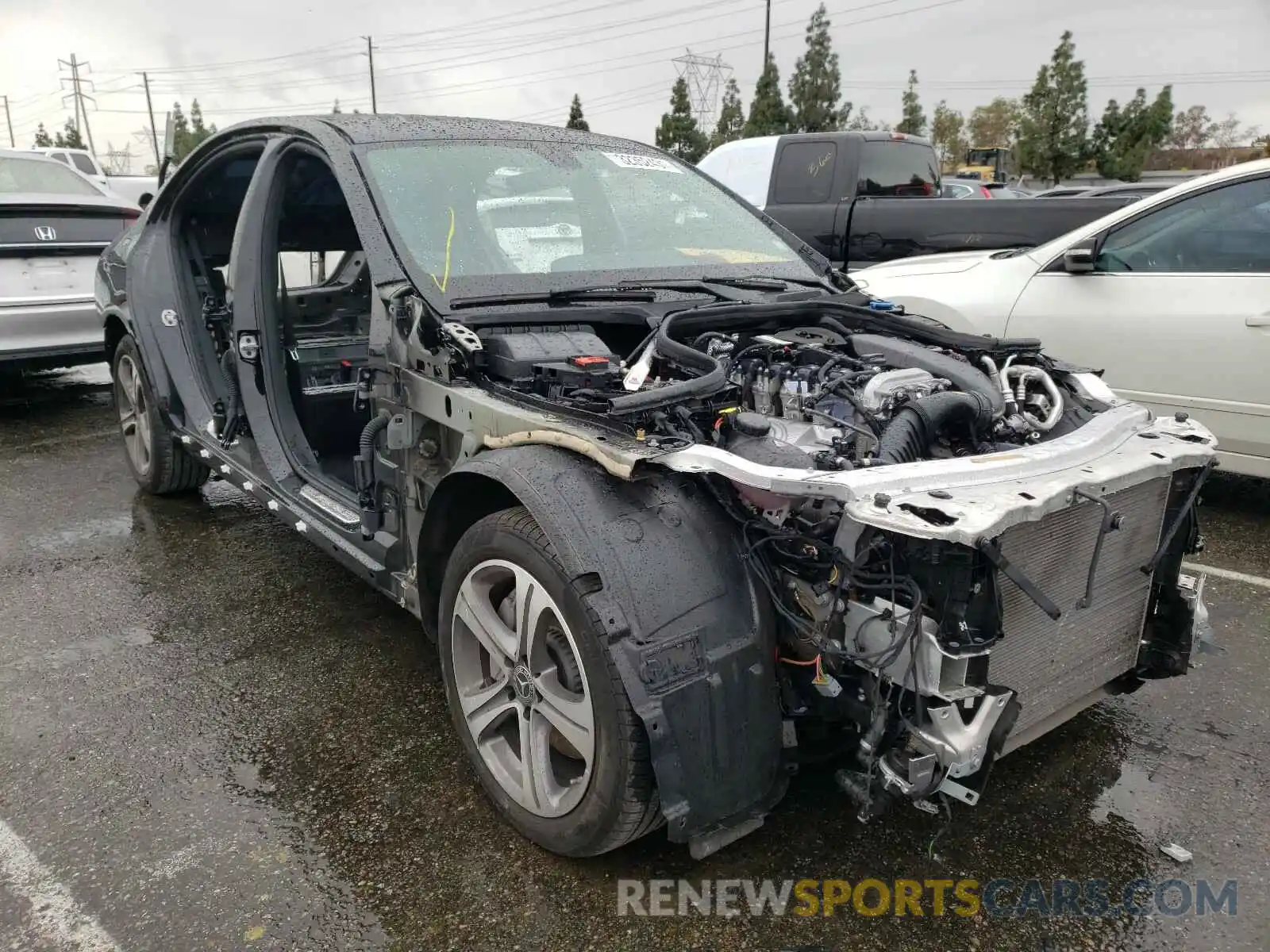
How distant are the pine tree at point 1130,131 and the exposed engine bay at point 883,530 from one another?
32.3 m

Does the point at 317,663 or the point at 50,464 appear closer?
the point at 317,663

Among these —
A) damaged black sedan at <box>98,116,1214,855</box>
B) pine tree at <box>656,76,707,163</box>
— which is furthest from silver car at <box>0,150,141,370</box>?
pine tree at <box>656,76,707,163</box>

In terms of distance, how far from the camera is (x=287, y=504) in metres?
3.42

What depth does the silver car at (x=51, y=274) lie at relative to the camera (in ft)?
20.0

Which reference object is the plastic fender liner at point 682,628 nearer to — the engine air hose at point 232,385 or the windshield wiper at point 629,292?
the windshield wiper at point 629,292

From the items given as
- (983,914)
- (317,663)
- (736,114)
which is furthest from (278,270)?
(736,114)

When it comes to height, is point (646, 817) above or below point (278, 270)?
below

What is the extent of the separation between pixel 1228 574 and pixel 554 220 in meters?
3.22

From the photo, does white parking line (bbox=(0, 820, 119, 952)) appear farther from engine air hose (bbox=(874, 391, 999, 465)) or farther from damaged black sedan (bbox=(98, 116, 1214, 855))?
engine air hose (bbox=(874, 391, 999, 465))

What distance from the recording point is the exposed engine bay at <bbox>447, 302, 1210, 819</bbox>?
1820mm

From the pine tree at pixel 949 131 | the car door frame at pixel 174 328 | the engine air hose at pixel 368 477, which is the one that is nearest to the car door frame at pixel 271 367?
the engine air hose at pixel 368 477

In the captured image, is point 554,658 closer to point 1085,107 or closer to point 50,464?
point 50,464

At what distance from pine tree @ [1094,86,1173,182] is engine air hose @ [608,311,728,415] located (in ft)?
107

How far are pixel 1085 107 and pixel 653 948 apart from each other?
34.9 meters
